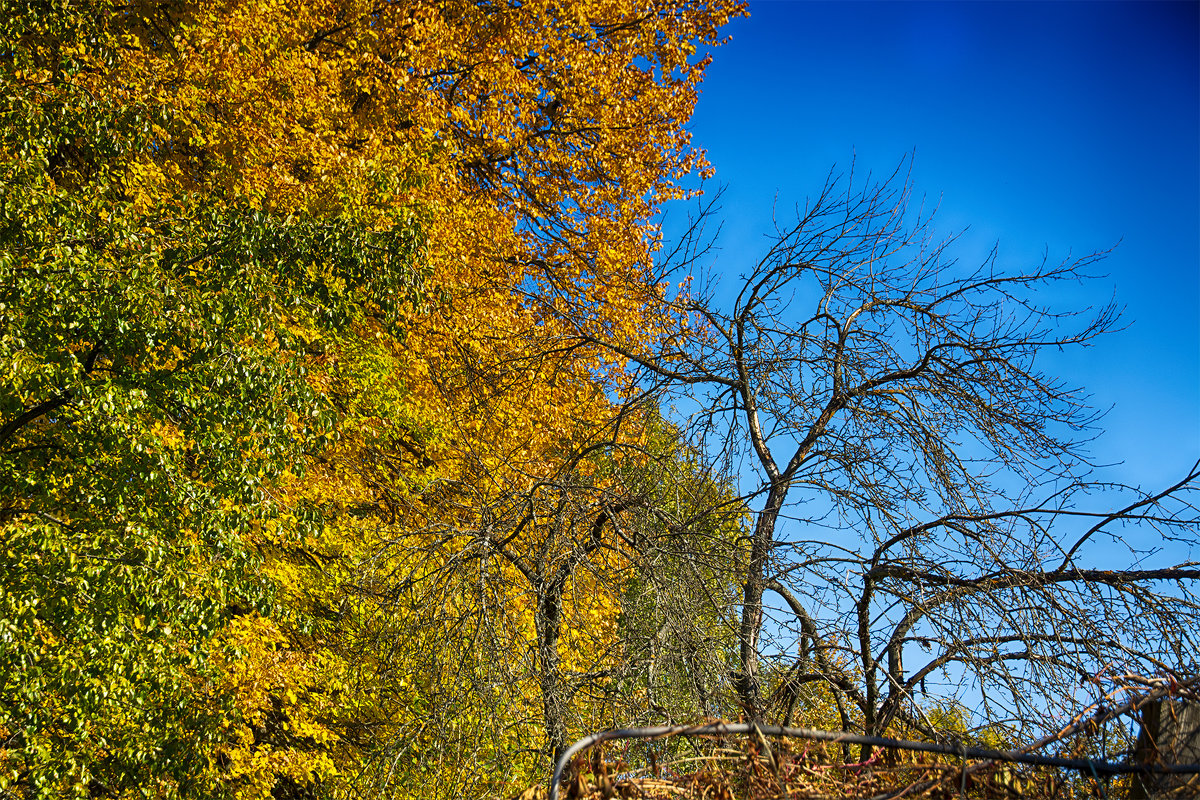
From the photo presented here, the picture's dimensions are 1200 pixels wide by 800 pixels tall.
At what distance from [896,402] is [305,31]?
11118 millimetres

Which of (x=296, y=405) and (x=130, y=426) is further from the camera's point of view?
(x=296, y=405)

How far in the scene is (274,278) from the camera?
877cm

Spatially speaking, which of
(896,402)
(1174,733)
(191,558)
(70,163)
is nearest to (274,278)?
(191,558)

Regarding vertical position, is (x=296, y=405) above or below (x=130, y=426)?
above

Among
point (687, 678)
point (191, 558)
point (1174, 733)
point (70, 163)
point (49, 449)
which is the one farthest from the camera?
point (70, 163)

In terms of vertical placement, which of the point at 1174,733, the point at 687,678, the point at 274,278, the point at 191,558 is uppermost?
the point at 274,278

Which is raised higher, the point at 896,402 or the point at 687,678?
the point at 896,402

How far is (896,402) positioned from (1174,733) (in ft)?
11.1

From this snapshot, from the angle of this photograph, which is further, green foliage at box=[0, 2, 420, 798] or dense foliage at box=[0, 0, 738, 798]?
green foliage at box=[0, 2, 420, 798]

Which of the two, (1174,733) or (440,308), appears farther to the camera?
(440,308)

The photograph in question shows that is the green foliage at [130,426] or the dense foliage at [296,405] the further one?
the green foliage at [130,426]

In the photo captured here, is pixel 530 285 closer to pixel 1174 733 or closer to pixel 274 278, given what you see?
pixel 274 278

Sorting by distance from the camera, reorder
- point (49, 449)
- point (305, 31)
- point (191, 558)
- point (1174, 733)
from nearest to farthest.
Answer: point (1174, 733) → point (191, 558) → point (49, 449) → point (305, 31)

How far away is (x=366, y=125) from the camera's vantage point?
44.0 ft
